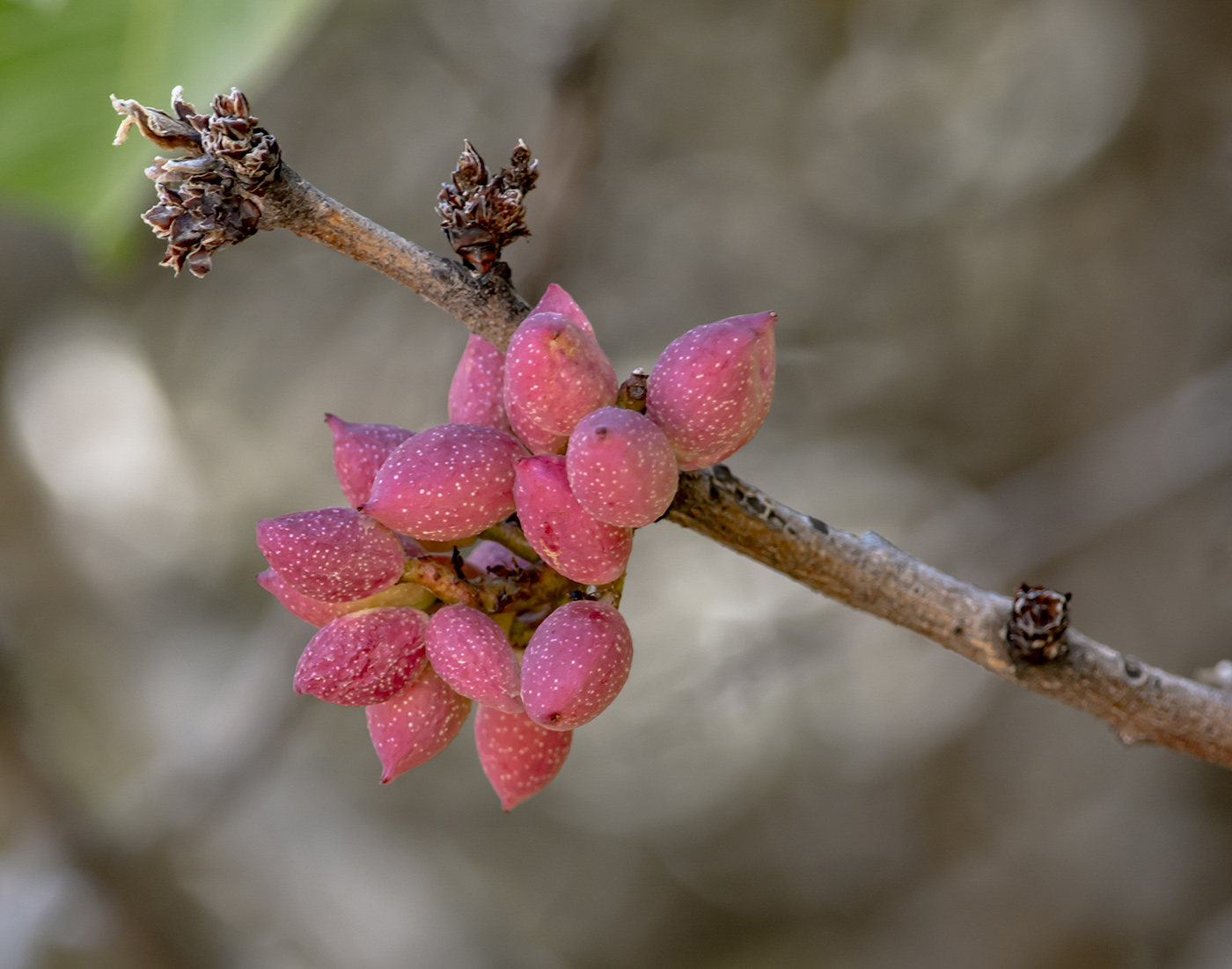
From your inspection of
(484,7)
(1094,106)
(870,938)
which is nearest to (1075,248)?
(1094,106)

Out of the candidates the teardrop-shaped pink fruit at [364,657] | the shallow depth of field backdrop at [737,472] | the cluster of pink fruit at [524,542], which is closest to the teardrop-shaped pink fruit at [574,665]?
the cluster of pink fruit at [524,542]

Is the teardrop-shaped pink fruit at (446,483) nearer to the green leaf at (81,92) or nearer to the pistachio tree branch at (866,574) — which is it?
the pistachio tree branch at (866,574)

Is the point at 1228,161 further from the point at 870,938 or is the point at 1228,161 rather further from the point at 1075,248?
the point at 870,938

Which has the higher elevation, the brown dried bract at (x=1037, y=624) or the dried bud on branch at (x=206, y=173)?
the brown dried bract at (x=1037, y=624)

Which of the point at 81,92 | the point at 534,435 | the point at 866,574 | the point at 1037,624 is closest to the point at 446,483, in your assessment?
the point at 534,435

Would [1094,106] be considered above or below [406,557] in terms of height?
above

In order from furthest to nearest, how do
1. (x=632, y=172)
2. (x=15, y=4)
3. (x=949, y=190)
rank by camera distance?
(x=632, y=172) < (x=949, y=190) < (x=15, y=4)
